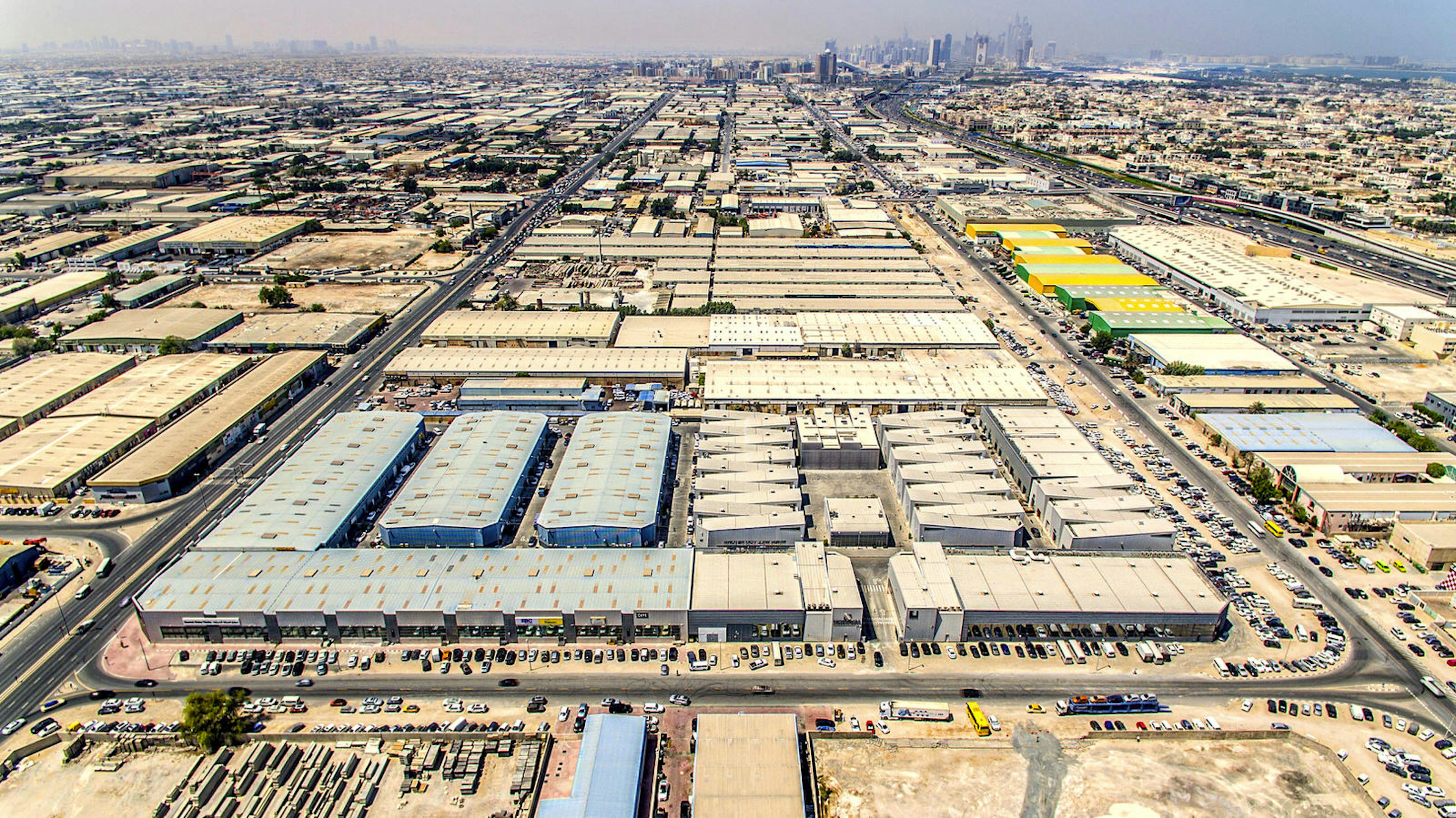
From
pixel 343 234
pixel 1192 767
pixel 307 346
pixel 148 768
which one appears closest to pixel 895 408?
pixel 1192 767

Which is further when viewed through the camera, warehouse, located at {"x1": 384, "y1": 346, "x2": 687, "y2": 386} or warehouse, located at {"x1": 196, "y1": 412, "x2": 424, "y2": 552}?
warehouse, located at {"x1": 384, "y1": 346, "x2": 687, "y2": 386}

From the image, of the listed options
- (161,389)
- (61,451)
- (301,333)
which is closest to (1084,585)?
(61,451)

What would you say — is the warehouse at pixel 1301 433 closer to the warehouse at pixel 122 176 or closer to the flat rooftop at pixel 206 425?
the flat rooftop at pixel 206 425

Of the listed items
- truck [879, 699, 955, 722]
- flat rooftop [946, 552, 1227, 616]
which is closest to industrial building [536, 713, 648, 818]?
truck [879, 699, 955, 722]

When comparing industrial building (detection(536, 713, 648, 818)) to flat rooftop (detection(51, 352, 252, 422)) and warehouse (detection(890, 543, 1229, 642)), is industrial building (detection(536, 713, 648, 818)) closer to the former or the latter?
warehouse (detection(890, 543, 1229, 642))

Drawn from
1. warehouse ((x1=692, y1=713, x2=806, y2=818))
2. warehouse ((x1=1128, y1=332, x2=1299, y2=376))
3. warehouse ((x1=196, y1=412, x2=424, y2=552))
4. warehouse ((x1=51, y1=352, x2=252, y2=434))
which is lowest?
warehouse ((x1=692, y1=713, x2=806, y2=818))

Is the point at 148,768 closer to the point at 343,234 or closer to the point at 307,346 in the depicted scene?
the point at 307,346

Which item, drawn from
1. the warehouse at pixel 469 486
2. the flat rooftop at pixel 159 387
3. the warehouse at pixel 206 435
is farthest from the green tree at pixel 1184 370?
the flat rooftop at pixel 159 387
